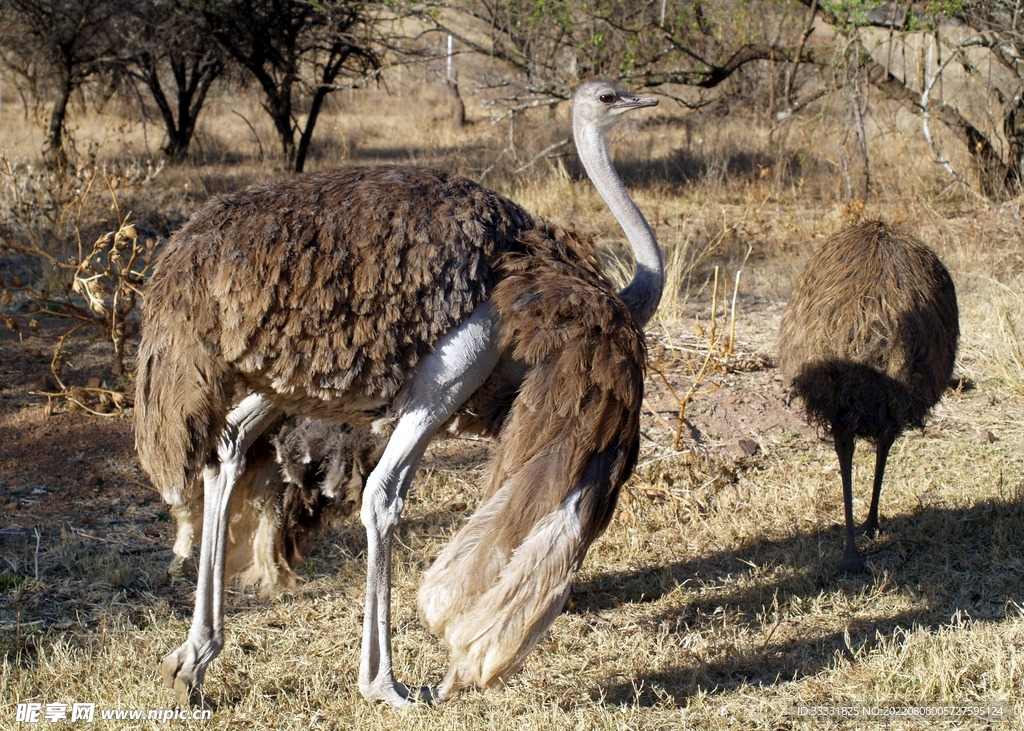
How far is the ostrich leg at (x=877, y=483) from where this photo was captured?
13.5 feet

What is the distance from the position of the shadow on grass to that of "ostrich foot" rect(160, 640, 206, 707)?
128cm

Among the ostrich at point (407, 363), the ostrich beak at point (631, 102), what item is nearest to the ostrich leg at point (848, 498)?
the ostrich at point (407, 363)

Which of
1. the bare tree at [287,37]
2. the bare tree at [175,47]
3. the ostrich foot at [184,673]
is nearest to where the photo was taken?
the ostrich foot at [184,673]

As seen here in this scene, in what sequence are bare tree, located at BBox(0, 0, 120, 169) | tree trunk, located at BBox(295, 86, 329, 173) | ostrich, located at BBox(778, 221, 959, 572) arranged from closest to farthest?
ostrich, located at BBox(778, 221, 959, 572) < bare tree, located at BBox(0, 0, 120, 169) < tree trunk, located at BBox(295, 86, 329, 173)

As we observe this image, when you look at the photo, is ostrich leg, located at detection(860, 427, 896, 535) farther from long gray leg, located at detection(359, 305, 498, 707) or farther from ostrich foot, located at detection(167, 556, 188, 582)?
ostrich foot, located at detection(167, 556, 188, 582)

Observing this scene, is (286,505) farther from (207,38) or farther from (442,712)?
(207,38)

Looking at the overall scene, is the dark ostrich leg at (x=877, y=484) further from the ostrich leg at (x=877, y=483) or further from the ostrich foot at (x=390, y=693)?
the ostrich foot at (x=390, y=693)

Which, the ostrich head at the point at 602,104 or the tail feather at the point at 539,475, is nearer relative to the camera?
the tail feather at the point at 539,475

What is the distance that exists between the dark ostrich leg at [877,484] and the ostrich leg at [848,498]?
130mm

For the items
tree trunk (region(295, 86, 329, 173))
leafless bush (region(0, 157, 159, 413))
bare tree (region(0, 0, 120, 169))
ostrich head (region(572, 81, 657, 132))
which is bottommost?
leafless bush (region(0, 157, 159, 413))

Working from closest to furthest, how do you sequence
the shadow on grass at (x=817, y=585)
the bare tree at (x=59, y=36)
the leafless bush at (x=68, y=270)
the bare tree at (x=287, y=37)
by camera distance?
the shadow on grass at (x=817, y=585)
the leafless bush at (x=68, y=270)
the bare tree at (x=59, y=36)
the bare tree at (x=287, y=37)

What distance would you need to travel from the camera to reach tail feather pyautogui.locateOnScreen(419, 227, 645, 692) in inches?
114

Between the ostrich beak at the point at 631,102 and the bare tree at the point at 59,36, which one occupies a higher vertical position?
the bare tree at the point at 59,36

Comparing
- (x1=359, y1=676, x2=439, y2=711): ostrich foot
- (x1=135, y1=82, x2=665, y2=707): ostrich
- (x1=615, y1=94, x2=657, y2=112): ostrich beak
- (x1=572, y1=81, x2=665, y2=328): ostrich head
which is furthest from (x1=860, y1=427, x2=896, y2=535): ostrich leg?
(x1=359, y1=676, x2=439, y2=711): ostrich foot
